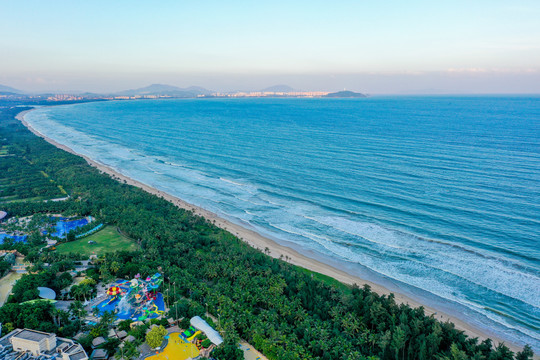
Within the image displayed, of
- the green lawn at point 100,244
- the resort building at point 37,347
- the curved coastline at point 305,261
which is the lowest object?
the curved coastline at point 305,261

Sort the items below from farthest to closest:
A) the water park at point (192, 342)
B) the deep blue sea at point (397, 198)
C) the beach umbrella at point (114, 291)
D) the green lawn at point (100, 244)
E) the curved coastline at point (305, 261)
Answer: the green lawn at point (100, 244), the deep blue sea at point (397, 198), the beach umbrella at point (114, 291), the curved coastline at point (305, 261), the water park at point (192, 342)

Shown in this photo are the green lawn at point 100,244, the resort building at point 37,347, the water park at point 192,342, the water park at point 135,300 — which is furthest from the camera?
the green lawn at point 100,244

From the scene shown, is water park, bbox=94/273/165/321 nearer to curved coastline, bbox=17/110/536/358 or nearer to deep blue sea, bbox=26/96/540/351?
curved coastline, bbox=17/110/536/358

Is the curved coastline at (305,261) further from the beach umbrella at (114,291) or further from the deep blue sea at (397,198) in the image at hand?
the beach umbrella at (114,291)

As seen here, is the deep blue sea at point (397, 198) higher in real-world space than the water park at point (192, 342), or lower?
higher

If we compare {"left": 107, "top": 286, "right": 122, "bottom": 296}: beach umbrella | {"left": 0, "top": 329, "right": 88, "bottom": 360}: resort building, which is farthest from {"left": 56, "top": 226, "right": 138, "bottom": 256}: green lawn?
{"left": 0, "top": 329, "right": 88, "bottom": 360}: resort building

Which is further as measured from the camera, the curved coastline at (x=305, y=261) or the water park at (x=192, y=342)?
the curved coastline at (x=305, y=261)

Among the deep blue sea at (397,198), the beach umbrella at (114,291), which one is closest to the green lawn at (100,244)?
the beach umbrella at (114,291)
